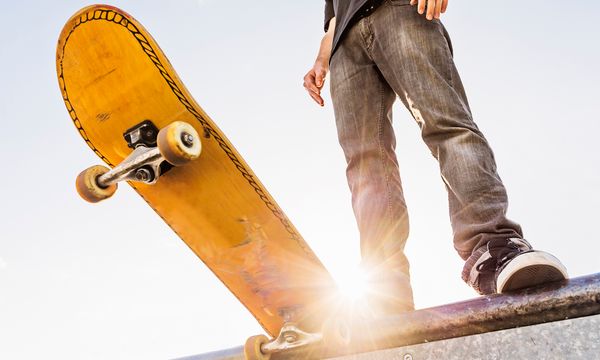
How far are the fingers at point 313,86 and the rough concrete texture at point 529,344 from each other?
158 cm

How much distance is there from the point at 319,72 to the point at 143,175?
116 centimetres

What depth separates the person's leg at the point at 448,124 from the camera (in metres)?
1.57

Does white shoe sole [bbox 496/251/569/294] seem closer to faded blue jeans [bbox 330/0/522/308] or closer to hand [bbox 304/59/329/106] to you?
faded blue jeans [bbox 330/0/522/308]

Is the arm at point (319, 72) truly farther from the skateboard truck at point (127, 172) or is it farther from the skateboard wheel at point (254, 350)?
the skateboard wheel at point (254, 350)

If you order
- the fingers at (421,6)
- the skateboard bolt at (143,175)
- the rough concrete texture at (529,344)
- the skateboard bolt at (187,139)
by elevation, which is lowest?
the rough concrete texture at (529,344)

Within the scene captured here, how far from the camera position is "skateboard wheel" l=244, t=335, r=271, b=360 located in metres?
1.67

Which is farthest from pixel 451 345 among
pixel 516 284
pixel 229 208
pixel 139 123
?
pixel 139 123

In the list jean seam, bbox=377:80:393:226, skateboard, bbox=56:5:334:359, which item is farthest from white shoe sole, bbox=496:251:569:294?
skateboard, bbox=56:5:334:359

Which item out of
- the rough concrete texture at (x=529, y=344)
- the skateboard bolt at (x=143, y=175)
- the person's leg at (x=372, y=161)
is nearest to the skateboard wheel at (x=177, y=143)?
the skateboard bolt at (x=143, y=175)

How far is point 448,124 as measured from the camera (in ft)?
5.74

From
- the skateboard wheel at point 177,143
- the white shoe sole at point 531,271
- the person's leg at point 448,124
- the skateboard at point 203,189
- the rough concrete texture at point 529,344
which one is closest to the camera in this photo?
the rough concrete texture at point 529,344

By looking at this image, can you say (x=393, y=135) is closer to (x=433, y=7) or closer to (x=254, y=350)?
(x=433, y=7)

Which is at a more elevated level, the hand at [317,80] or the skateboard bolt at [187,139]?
the skateboard bolt at [187,139]

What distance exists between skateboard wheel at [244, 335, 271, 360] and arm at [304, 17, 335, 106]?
1380 mm
